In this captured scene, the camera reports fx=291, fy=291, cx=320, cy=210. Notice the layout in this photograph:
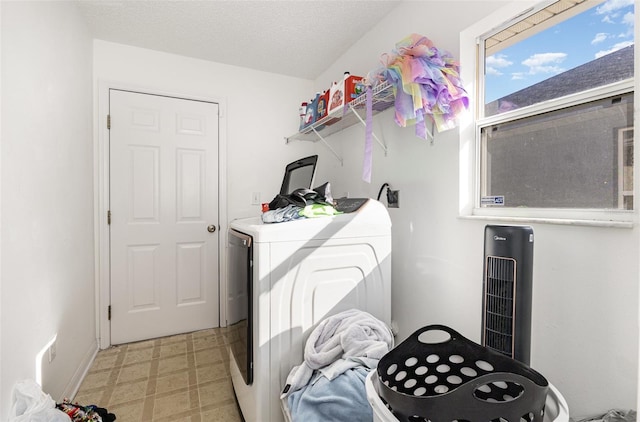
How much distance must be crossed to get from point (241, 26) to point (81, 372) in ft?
8.52

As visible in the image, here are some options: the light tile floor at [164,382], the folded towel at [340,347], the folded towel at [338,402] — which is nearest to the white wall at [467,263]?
the folded towel at [340,347]

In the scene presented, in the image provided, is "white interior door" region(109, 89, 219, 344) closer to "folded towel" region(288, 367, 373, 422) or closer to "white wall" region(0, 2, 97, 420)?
"white wall" region(0, 2, 97, 420)

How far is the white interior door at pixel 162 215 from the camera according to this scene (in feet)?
7.79

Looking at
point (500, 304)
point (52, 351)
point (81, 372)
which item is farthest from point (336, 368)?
point (81, 372)

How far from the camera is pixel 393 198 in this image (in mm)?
1890

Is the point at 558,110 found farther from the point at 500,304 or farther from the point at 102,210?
the point at 102,210

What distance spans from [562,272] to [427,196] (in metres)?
0.72

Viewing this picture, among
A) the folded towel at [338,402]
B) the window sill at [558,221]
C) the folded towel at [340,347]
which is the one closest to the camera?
the window sill at [558,221]

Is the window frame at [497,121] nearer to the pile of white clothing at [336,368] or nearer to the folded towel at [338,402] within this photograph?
the pile of white clothing at [336,368]

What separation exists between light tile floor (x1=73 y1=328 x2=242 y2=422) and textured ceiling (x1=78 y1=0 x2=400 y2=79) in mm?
2430

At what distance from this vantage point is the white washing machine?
1.21 meters

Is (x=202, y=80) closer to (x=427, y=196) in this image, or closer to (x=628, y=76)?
(x=427, y=196)

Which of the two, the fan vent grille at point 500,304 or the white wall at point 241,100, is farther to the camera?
the white wall at point 241,100

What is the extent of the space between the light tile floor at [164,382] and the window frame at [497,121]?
5.53 feet
